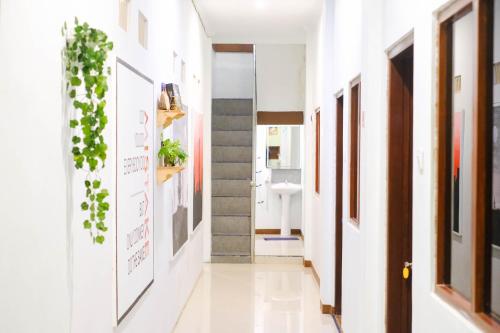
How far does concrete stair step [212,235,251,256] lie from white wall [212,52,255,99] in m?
3.16

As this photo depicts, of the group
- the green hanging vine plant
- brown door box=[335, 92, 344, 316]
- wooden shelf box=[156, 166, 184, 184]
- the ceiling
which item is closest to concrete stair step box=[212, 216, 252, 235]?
the ceiling

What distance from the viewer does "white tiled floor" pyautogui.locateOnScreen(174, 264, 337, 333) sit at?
19.4ft

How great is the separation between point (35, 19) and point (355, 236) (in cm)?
323

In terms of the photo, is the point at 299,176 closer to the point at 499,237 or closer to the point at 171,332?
the point at 171,332

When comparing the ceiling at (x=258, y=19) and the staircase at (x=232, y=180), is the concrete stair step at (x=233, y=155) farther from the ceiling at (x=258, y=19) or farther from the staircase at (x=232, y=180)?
the ceiling at (x=258, y=19)

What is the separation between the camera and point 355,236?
15.5 ft

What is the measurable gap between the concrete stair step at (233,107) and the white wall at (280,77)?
1028 millimetres

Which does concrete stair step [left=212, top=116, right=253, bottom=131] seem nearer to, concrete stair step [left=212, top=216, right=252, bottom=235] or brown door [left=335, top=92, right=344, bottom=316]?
concrete stair step [left=212, top=216, right=252, bottom=235]

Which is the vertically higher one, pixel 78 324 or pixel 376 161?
pixel 376 161

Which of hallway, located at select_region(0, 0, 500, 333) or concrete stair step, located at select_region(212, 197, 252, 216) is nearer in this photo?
hallway, located at select_region(0, 0, 500, 333)

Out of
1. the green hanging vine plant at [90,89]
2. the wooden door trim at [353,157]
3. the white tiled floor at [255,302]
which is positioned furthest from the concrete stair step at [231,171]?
the green hanging vine plant at [90,89]

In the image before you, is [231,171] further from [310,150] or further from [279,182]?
[279,182]

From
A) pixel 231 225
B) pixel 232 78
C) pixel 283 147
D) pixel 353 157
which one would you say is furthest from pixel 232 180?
pixel 353 157

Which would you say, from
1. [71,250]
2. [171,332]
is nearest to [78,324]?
[71,250]
